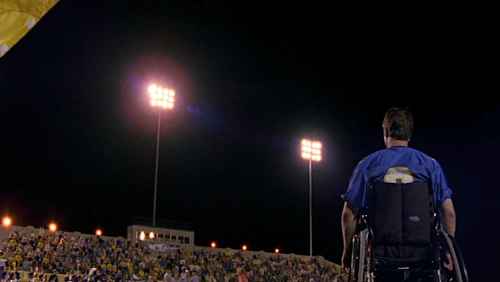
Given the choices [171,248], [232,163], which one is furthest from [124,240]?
[232,163]

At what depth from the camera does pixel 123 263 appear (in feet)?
68.5

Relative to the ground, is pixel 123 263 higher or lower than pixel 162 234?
lower

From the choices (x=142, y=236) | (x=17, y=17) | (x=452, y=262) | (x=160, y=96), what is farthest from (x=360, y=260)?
(x=160, y=96)

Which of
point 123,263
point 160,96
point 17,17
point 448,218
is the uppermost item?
point 160,96

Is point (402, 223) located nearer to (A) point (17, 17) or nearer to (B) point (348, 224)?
(B) point (348, 224)

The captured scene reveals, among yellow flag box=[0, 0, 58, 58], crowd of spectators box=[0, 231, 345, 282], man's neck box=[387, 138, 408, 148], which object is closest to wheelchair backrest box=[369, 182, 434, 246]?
man's neck box=[387, 138, 408, 148]

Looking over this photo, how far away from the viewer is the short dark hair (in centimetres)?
379

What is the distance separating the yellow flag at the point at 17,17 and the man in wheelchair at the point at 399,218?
89.1 inches

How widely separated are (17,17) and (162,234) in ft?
85.4

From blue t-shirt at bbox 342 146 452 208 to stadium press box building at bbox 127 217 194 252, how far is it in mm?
21916

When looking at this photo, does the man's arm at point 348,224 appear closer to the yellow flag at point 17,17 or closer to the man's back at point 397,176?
the man's back at point 397,176

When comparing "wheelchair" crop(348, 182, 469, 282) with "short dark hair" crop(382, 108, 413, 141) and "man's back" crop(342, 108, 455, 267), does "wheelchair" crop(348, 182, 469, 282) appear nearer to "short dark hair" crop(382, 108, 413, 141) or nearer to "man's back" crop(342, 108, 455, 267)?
"man's back" crop(342, 108, 455, 267)

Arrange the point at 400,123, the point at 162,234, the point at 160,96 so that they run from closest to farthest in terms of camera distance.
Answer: the point at 400,123 < the point at 162,234 < the point at 160,96

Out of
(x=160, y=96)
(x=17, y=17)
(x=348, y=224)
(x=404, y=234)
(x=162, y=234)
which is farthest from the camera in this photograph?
(x=160, y=96)
